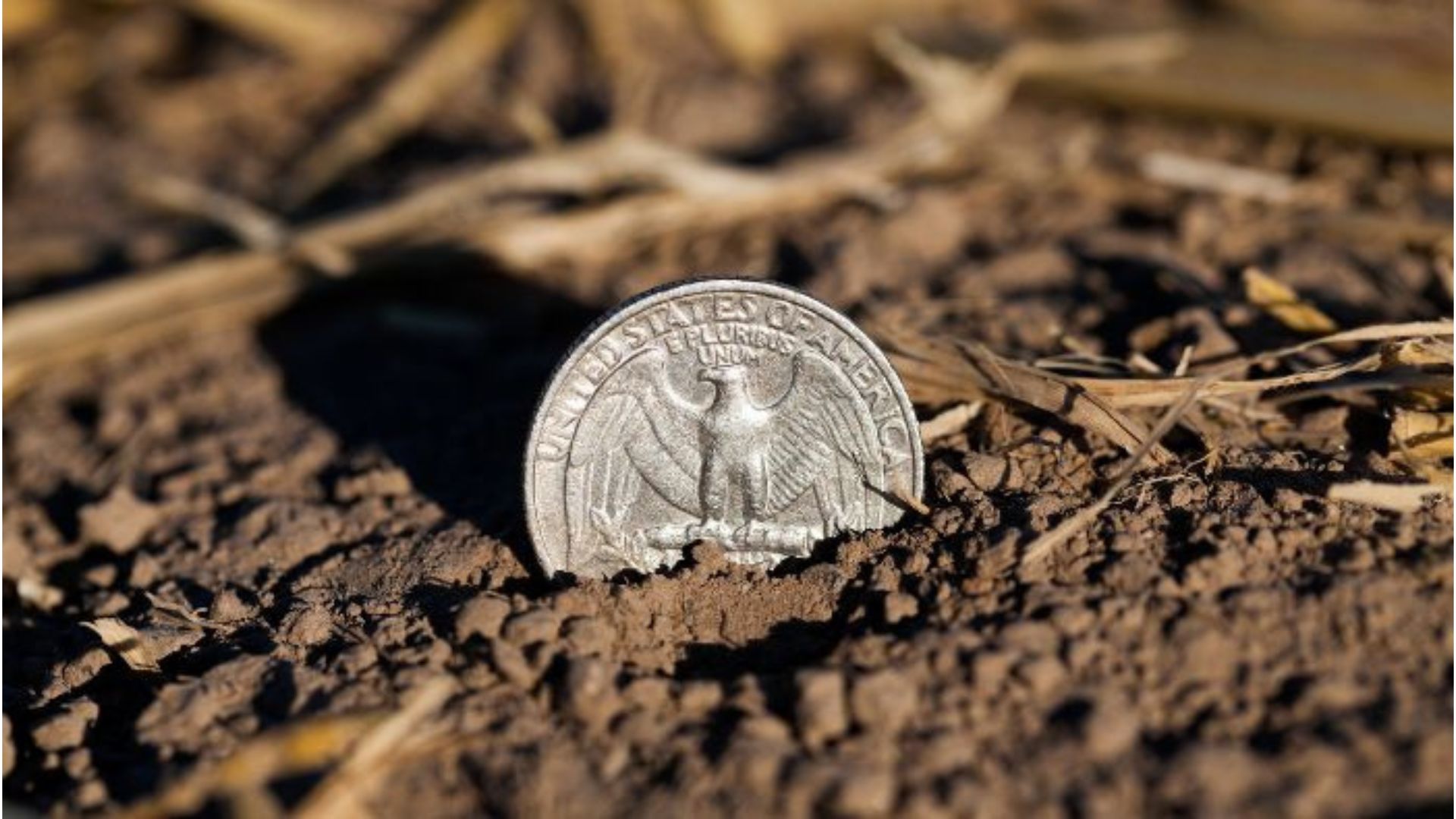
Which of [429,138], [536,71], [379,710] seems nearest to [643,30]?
[536,71]

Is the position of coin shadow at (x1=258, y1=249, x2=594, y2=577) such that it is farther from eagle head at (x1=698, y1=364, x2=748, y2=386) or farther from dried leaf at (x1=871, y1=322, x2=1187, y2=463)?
dried leaf at (x1=871, y1=322, x2=1187, y2=463)

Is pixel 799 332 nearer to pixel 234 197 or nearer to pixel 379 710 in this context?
pixel 379 710

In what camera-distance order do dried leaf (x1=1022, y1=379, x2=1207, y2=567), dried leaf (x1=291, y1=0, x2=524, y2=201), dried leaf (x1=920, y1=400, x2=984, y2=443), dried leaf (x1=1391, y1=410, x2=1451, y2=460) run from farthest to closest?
dried leaf (x1=291, y1=0, x2=524, y2=201) < dried leaf (x1=920, y1=400, x2=984, y2=443) < dried leaf (x1=1391, y1=410, x2=1451, y2=460) < dried leaf (x1=1022, y1=379, x2=1207, y2=567)

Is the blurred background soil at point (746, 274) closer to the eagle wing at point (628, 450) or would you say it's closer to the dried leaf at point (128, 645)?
the dried leaf at point (128, 645)

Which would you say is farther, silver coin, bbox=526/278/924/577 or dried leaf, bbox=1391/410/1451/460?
dried leaf, bbox=1391/410/1451/460

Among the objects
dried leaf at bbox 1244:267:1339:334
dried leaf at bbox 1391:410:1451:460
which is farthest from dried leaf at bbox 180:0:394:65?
dried leaf at bbox 1391:410:1451:460
